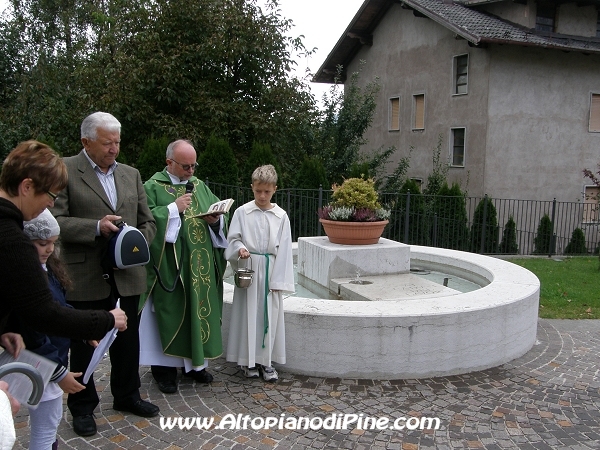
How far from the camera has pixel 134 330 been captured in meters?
3.79

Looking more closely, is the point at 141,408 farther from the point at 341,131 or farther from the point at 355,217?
the point at 341,131

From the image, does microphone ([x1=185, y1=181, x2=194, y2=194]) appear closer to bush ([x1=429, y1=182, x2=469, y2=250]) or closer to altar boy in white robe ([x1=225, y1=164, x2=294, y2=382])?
altar boy in white robe ([x1=225, y1=164, x2=294, y2=382])

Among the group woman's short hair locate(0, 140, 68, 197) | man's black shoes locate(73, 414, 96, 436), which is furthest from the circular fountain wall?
woman's short hair locate(0, 140, 68, 197)

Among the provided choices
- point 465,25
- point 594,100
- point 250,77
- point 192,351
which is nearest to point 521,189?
point 594,100

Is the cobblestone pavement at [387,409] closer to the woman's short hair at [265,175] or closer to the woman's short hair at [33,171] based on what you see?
the woman's short hair at [265,175]

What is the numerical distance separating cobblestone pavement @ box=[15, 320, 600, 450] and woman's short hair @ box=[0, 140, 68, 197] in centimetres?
195

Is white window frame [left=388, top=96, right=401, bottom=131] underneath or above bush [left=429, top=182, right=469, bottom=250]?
above

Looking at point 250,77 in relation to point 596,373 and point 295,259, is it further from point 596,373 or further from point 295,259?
point 596,373

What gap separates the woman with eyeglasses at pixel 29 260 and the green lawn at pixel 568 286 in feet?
20.7

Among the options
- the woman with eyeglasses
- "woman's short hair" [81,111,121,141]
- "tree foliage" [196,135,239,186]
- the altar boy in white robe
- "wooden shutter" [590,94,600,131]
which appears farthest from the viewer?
"wooden shutter" [590,94,600,131]

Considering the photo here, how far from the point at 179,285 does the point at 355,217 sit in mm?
2788

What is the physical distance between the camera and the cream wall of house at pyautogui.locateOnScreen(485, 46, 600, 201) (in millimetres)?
17281

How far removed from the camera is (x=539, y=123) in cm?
1777

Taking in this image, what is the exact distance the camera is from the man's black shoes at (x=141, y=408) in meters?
3.82
